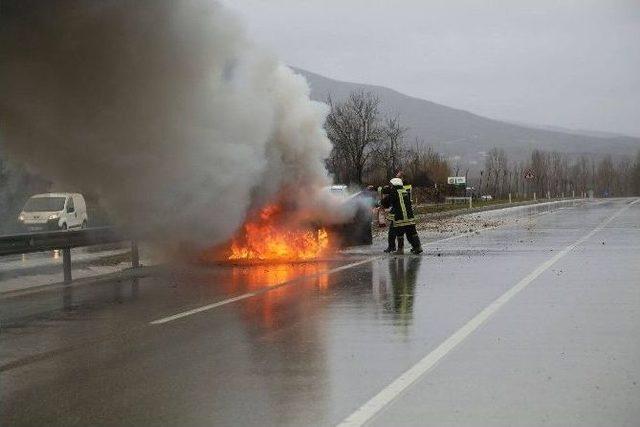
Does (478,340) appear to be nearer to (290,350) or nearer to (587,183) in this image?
(290,350)

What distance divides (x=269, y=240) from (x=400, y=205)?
3169 mm

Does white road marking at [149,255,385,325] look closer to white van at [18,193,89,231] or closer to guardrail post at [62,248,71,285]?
guardrail post at [62,248,71,285]

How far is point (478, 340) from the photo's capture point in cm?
941

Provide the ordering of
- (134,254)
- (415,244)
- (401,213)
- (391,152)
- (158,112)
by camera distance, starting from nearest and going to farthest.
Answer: (158,112) → (134,254) → (415,244) → (401,213) → (391,152)

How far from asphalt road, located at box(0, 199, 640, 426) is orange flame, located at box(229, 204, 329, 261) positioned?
405 cm

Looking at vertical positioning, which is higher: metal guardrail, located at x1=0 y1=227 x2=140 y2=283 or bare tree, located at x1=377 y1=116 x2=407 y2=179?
bare tree, located at x1=377 y1=116 x2=407 y2=179

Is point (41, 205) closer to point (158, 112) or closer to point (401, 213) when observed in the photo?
point (401, 213)

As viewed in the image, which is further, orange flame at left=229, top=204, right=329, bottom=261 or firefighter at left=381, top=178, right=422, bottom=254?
firefighter at left=381, top=178, right=422, bottom=254

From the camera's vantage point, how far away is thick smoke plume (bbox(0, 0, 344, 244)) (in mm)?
15977

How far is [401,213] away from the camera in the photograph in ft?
72.1

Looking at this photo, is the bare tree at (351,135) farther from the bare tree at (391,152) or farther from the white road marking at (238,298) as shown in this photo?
the white road marking at (238,298)

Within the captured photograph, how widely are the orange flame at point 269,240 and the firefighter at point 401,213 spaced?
2.13 metres

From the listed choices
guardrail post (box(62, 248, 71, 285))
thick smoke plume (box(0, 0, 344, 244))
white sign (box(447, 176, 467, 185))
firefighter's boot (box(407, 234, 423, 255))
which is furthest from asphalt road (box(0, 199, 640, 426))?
white sign (box(447, 176, 467, 185))

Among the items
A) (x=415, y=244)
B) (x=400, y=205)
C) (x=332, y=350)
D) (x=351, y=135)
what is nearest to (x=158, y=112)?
(x=400, y=205)
